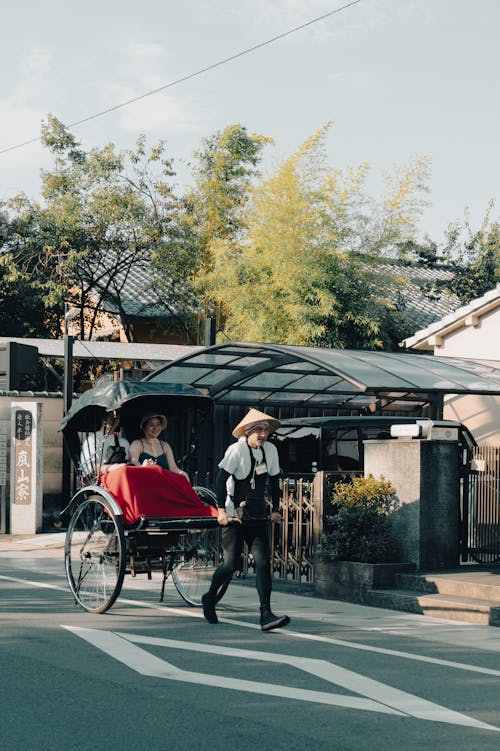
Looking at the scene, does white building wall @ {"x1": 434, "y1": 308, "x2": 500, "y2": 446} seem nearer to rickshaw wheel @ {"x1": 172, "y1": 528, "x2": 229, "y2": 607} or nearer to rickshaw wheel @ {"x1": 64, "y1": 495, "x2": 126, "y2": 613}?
rickshaw wheel @ {"x1": 172, "y1": 528, "x2": 229, "y2": 607}

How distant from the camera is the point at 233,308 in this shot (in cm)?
2855

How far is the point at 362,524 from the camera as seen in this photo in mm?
11703

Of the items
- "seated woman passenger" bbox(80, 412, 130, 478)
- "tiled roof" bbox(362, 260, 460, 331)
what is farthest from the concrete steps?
"tiled roof" bbox(362, 260, 460, 331)

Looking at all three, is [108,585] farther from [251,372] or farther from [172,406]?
[251,372]

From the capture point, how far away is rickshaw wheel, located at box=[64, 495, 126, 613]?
1012 cm

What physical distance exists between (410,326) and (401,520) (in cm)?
1928

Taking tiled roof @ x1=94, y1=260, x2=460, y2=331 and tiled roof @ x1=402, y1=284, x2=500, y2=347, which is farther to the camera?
tiled roof @ x1=94, y1=260, x2=460, y2=331

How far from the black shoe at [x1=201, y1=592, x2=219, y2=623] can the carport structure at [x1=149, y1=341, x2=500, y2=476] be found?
4236 millimetres

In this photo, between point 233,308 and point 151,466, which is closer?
point 151,466

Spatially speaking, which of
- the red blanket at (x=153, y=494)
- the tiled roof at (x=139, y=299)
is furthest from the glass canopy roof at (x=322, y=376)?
the tiled roof at (x=139, y=299)

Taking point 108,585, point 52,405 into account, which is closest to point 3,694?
point 108,585

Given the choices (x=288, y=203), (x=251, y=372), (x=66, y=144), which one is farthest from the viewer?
(x=66, y=144)

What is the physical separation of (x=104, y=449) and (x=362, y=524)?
9.46 feet

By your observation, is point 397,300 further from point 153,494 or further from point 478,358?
point 153,494
